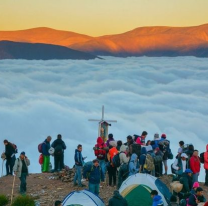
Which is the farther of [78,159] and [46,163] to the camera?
[46,163]

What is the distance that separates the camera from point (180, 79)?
502 feet

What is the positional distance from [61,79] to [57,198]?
142045mm

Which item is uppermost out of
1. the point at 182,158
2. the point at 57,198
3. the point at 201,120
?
the point at 201,120

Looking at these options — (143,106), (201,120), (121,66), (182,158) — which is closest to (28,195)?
(182,158)

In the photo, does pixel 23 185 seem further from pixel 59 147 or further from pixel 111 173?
pixel 111 173

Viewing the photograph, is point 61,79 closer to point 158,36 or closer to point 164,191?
point 158,36

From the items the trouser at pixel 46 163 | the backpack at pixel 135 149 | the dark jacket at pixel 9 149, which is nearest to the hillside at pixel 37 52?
the trouser at pixel 46 163

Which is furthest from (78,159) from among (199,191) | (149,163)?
(199,191)

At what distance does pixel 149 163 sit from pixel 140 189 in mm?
→ 1840

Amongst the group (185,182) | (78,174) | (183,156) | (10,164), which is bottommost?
(185,182)

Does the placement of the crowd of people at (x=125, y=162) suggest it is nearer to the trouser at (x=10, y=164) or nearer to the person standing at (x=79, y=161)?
the person standing at (x=79, y=161)

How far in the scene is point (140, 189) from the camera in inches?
578

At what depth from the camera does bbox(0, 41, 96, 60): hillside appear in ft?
472

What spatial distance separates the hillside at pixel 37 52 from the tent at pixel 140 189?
124670mm
